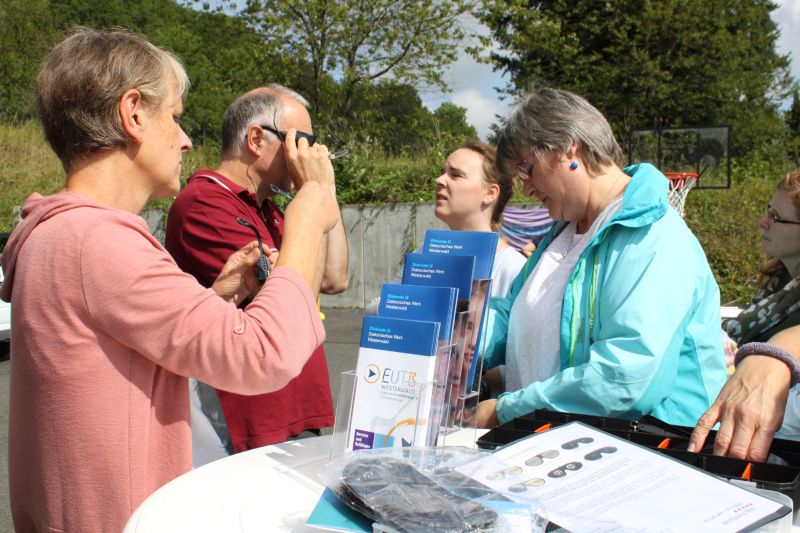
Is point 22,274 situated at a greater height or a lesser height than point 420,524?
greater

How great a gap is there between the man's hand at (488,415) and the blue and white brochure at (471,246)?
59cm

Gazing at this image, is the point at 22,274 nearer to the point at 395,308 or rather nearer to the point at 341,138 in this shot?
the point at 395,308

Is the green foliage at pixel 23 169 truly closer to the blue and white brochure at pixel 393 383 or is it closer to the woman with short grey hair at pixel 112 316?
the woman with short grey hair at pixel 112 316

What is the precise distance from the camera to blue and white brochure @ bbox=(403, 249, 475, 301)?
144 cm

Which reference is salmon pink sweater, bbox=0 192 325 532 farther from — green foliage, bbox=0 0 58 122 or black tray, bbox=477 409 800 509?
green foliage, bbox=0 0 58 122

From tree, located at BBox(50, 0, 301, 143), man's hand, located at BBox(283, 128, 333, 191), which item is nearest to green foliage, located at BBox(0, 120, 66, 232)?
tree, located at BBox(50, 0, 301, 143)

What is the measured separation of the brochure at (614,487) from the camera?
104 cm

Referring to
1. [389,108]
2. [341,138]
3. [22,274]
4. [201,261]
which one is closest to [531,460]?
[22,274]

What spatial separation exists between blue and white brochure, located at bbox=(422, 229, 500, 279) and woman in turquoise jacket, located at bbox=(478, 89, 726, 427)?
0.52 meters

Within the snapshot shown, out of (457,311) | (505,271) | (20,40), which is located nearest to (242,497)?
(457,311)

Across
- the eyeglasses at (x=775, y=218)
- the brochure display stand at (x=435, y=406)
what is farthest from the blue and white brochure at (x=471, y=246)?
the eyeglasses at (x=775, y=218)

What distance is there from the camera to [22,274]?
4.66ft

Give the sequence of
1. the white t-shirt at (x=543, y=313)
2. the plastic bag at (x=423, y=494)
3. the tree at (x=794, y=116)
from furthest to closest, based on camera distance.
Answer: the tree at (x=794, y=116) → the white t-shirt at (x=543, y=313) → the plastic bag at (x=423, y=494)

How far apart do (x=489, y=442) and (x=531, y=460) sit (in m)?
0.19
